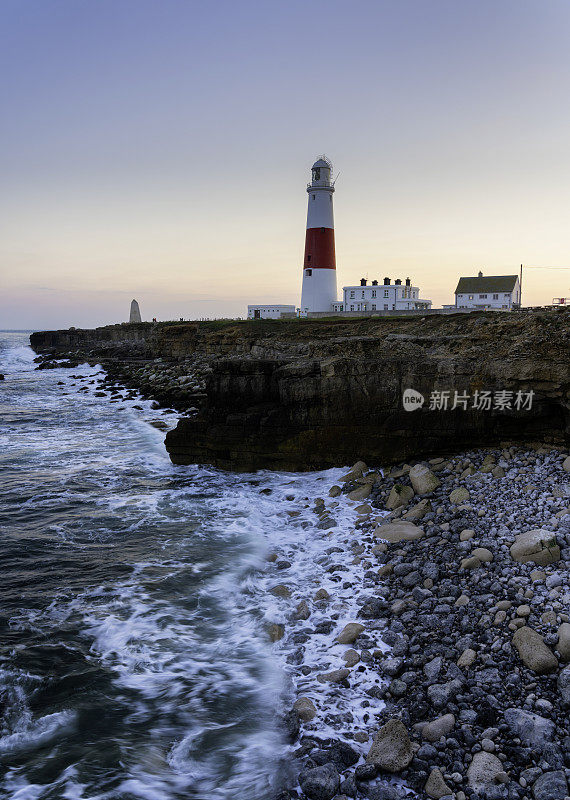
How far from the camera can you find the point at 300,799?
466cm

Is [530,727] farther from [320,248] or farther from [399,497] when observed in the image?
[320,248]

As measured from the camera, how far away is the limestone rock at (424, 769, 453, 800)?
4.43 m

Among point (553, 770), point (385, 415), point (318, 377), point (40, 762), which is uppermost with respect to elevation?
point (318, 377)

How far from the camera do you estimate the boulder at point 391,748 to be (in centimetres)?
477

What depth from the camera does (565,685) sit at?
5152mm

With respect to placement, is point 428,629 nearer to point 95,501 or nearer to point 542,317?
point 95,501

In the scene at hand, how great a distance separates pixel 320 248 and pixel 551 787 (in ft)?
137

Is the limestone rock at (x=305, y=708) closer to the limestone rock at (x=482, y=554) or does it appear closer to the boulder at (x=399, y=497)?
the limestone rock at (x=482, y=554)

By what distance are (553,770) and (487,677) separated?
3.78 ft

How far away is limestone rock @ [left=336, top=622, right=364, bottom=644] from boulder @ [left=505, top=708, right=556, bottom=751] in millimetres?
2147

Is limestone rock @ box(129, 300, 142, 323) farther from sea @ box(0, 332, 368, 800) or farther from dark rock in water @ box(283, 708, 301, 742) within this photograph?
dark rock in water @ box(283, 708, 301, 742)

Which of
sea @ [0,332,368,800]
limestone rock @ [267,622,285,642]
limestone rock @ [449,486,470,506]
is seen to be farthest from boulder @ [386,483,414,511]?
limestone rock @ [267,622,285,642]

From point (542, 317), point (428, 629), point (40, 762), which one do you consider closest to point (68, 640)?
point (40, 762)

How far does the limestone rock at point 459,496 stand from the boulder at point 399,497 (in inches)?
41.2
